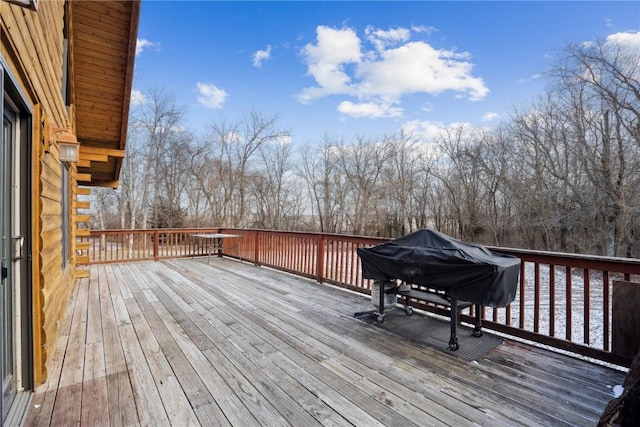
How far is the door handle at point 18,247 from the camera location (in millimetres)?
1911

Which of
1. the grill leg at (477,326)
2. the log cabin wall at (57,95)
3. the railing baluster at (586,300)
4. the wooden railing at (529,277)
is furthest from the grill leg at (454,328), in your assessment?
the log cabin wall at (57,95)

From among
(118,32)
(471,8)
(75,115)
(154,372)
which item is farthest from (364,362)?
(471,8)

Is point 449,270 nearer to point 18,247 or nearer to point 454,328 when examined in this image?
point 454,328

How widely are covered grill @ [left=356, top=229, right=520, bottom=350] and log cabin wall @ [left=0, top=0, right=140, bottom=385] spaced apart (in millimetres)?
2789

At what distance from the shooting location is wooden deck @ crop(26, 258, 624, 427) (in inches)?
72.4

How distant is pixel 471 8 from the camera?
7.83m

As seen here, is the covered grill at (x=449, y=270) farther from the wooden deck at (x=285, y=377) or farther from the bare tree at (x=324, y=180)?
the bare tree at (x=324, y=180)

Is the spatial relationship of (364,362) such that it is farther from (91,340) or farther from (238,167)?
(238,167)

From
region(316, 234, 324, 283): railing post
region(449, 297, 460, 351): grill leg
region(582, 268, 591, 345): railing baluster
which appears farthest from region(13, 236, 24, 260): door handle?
region(582, 268, 591, 345): railing baluster

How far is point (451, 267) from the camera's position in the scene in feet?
8.80

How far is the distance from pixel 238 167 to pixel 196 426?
643 inches

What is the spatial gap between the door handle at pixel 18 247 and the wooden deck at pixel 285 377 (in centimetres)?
92

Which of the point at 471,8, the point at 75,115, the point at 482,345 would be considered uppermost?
the point at 471,8

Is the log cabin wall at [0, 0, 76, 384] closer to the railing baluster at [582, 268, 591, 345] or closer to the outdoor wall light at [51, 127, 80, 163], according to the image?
the outdoor wall light at [51, 127, 80, 163]
